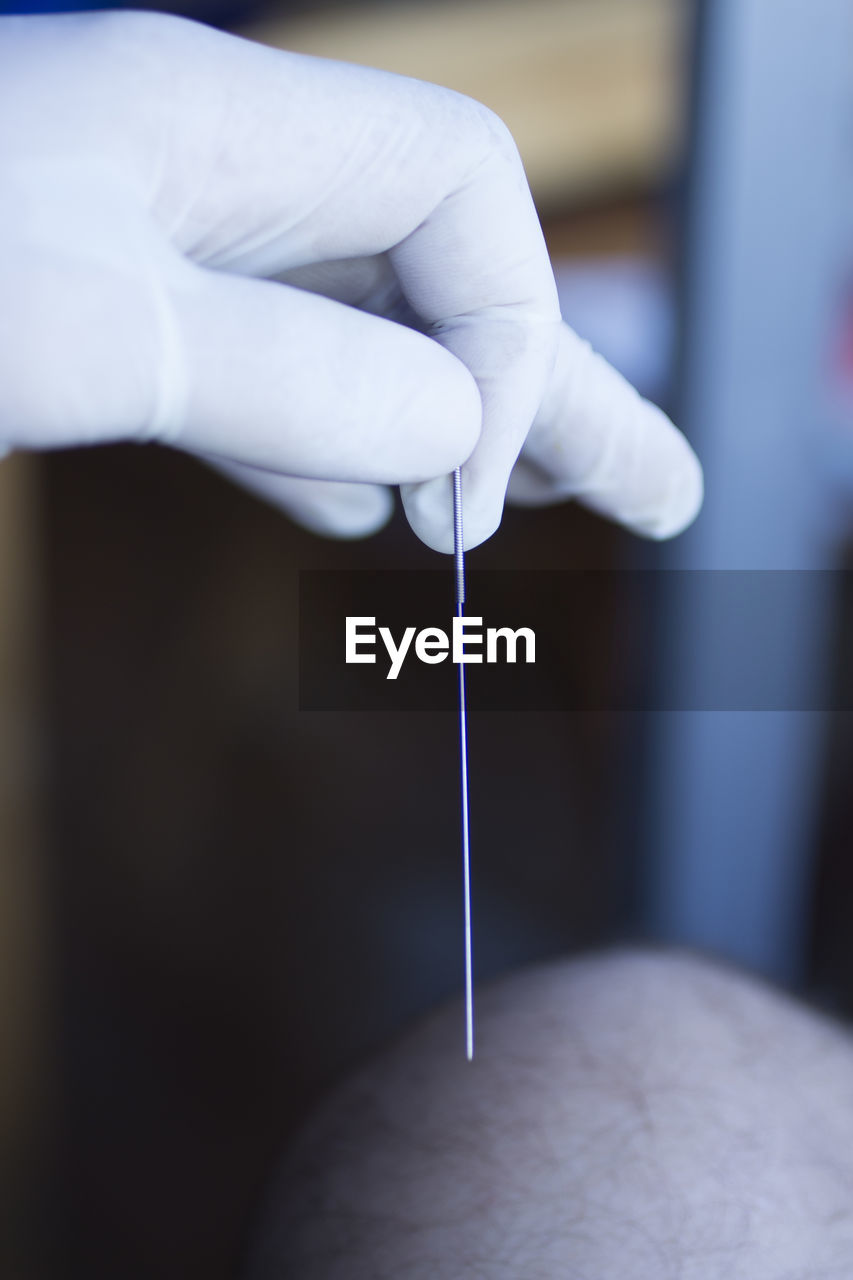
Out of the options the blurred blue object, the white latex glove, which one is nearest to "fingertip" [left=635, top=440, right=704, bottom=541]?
the white latex glove

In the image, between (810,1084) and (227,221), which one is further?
(810,1084)

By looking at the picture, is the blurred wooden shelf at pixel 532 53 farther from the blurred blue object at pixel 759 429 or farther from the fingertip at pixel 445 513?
the fingertip at pixel 445 513

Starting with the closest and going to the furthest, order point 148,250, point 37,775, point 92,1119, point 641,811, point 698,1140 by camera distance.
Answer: point 148,250 → point 698,1140 → point 641,811 → point 92,1119 → point 37,775

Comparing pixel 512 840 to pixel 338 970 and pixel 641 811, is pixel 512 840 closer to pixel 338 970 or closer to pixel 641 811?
pixel 338 970

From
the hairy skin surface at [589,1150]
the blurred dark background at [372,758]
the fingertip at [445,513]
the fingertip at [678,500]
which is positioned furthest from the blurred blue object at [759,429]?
the fingertip at [445,513]

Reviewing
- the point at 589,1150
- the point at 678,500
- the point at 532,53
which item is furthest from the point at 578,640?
the point at 589,1150

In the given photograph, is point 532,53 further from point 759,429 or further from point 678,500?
point 678,500

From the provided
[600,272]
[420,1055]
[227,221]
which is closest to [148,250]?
[227,221]
